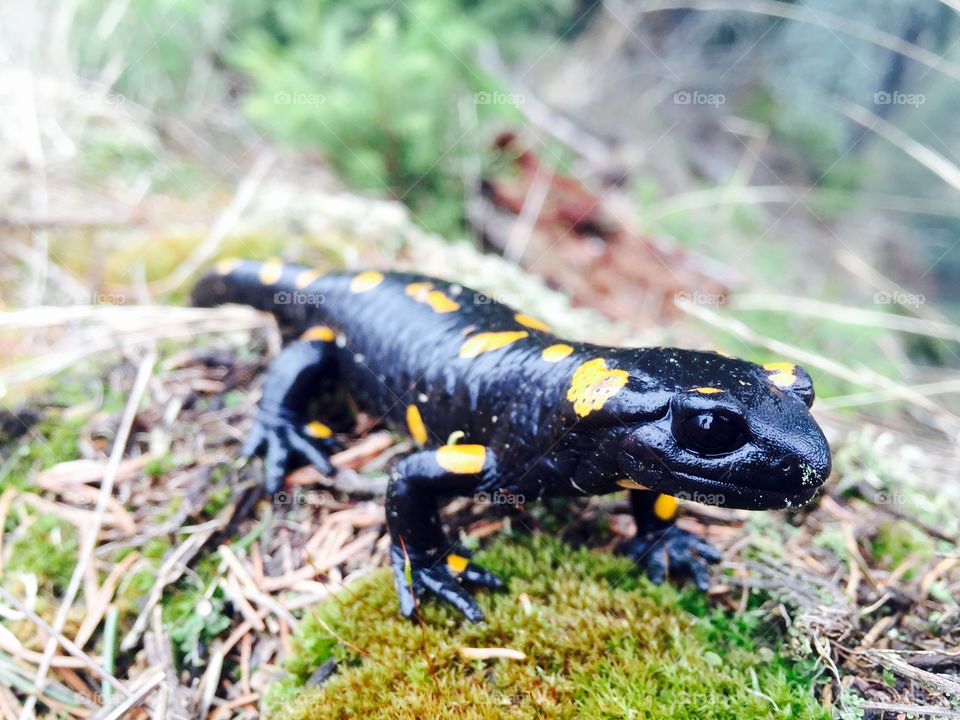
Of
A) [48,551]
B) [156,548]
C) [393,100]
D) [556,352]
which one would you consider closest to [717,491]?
[556,352]

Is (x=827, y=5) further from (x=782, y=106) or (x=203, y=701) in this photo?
(x=203, y=701)

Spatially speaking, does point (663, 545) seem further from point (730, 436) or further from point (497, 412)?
point (497, 412)

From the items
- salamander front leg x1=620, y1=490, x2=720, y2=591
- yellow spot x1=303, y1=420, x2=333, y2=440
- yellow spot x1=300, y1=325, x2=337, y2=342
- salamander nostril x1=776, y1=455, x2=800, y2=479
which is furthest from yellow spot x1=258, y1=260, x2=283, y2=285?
salamander nostril x1=776, y1=455, x2=800, y2=479

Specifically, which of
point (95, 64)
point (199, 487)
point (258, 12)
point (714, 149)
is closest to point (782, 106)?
point (714, 149)

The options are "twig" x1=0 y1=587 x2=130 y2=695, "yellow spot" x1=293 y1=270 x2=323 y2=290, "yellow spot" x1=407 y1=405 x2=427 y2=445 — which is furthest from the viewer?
"yellow spot" x1=293 y1=270 x2=323 y2=290

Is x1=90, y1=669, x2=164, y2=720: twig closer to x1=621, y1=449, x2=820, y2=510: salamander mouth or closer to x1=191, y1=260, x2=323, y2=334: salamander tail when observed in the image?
x1=621, y1=449, x2=820, y2=510: salamander mouth

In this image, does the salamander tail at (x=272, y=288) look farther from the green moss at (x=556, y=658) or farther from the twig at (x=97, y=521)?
the green moss at (x=556, y=658)
